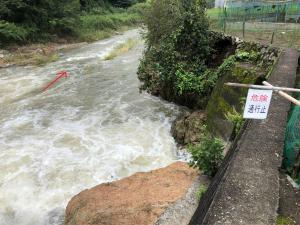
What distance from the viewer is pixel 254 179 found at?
451 centimetres

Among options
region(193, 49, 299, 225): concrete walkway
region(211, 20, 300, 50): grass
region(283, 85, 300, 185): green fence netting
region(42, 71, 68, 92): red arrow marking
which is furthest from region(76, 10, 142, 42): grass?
region(283, 85, 300, 185): green fence netting

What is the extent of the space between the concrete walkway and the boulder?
1077 mm

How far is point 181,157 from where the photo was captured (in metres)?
9.02

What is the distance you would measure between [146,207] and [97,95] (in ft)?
33.6

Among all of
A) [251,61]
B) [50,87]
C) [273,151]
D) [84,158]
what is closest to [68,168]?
[84,158]

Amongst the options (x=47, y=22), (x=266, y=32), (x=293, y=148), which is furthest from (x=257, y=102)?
(x=47, y=22)

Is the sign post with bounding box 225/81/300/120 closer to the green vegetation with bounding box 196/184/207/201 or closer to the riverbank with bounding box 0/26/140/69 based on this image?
the green vegetation with bounding box 196/184/207/201

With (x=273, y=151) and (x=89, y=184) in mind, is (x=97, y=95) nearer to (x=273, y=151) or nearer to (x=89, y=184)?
(x=89, y=184)

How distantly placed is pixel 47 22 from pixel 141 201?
27137 millimetres

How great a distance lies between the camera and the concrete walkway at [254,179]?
151 inches

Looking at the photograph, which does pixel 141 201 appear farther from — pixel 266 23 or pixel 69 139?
pixel 266 23

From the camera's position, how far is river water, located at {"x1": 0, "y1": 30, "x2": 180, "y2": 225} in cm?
775

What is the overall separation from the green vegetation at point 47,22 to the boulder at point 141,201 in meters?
16.8

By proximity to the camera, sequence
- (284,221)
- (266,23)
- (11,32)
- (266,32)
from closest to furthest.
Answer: (284,221)
(266,32)
(266,23)
(11,32)
